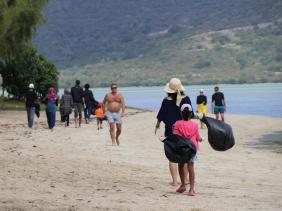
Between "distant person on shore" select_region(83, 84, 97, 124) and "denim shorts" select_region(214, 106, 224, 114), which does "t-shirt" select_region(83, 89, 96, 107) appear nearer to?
"distant person on shore" select_region(83, 84, 97, 124)

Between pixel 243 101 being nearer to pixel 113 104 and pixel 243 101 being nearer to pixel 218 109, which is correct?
pixel 218 109

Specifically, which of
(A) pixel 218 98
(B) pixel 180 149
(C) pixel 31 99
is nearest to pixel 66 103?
(C) pixel 31 99

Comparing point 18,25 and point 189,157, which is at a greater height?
point 18,25

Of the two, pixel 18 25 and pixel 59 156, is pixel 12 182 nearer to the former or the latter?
pixel 59 156

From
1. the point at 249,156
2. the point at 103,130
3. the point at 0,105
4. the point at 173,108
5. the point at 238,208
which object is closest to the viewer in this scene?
the point at 238,208

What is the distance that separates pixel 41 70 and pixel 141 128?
18.9 metres

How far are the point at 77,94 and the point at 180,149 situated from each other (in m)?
17.8

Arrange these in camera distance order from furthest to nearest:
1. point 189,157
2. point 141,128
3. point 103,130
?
point 141,128 < point 103,130 < point 189,157

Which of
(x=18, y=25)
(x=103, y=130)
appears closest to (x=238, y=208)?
(x=103, y=130)

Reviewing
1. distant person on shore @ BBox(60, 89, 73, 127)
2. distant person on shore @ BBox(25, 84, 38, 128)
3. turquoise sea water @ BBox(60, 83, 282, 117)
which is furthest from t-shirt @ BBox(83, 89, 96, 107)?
turquoise sea water @ BBox(60, 83, 282, 117)

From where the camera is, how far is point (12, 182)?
1373cm

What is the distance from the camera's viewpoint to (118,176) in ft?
50.6

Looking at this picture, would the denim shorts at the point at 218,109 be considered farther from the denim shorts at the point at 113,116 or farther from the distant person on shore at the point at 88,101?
the denim shorts at the point at 113,116

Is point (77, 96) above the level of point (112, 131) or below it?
above
